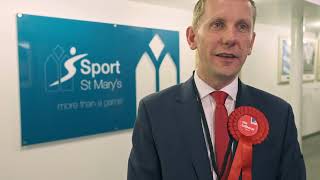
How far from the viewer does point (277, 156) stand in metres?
0.96

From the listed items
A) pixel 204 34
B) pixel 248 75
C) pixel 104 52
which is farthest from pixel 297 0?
pixel 204 34

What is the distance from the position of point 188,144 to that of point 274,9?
9.84 feet

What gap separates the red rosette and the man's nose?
20 centimetres

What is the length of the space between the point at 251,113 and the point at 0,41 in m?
1.90

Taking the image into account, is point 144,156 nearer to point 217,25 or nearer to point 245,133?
point 245,133

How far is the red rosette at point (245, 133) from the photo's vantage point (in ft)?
3.03

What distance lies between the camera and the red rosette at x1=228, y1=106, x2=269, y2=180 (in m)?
0.92

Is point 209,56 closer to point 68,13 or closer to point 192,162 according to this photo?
point 192,162

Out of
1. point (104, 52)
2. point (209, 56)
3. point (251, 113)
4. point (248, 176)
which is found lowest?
point (248, 176)

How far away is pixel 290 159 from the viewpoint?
96 cm

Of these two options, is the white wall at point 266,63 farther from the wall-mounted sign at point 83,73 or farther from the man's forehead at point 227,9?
the man's forehead at point 227,9

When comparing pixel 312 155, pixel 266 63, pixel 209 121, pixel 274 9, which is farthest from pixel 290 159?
pixel 312 155

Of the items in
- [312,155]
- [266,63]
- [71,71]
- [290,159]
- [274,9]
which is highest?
[274,9]

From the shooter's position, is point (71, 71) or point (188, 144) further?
point (71, 71)
